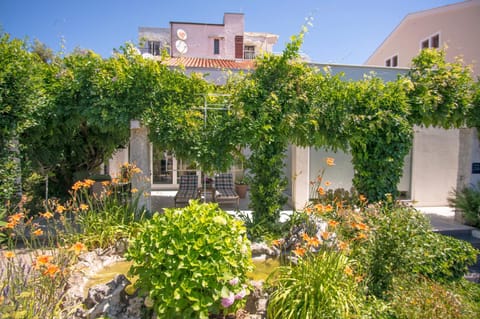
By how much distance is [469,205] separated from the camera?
761 cm

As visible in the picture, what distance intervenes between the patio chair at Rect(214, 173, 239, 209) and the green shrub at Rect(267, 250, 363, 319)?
18.2 ft

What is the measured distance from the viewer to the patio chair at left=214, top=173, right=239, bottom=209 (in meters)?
8.90

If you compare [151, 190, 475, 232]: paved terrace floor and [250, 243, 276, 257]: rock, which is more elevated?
[250, 243, 276, 257]: rock

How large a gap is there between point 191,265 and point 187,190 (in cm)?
680

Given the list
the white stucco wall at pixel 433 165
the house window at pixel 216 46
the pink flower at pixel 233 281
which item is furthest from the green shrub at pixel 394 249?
the house window at pixel 216 46

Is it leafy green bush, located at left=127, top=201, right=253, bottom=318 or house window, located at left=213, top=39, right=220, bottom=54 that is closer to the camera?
leafy green bush, located at left=127, top=201, right=253, bottom=318

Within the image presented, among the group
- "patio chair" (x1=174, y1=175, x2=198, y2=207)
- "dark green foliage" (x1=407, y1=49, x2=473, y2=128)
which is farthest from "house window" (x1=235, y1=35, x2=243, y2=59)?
"dark green foliage" (x1=407, y1=49, x2=473, y2=128)

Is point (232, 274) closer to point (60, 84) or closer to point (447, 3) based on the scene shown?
point (60, 84)

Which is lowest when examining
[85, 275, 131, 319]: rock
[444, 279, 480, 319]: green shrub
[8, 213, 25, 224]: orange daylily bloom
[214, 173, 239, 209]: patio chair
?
[444, 279, 480, 319]: green shrub

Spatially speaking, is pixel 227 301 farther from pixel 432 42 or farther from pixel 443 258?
pixel 432 42

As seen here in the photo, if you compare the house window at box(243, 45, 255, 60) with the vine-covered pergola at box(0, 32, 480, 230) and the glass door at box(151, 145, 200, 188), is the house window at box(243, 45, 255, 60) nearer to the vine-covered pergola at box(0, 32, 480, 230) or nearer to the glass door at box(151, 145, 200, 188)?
the glass door at box(151, 145, 200, 188)

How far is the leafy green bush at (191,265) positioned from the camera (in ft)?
Result: 8.73

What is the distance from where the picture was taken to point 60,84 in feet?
18.8

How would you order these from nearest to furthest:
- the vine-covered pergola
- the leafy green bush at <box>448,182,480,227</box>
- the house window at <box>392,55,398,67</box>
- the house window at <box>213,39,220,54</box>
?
the vine-covered pergola < the leafy green bush at <box>448,182,480,227</box> < the house window at <box>392,55,398,67</box> < the house window at <box>213,39,220,54</box>
